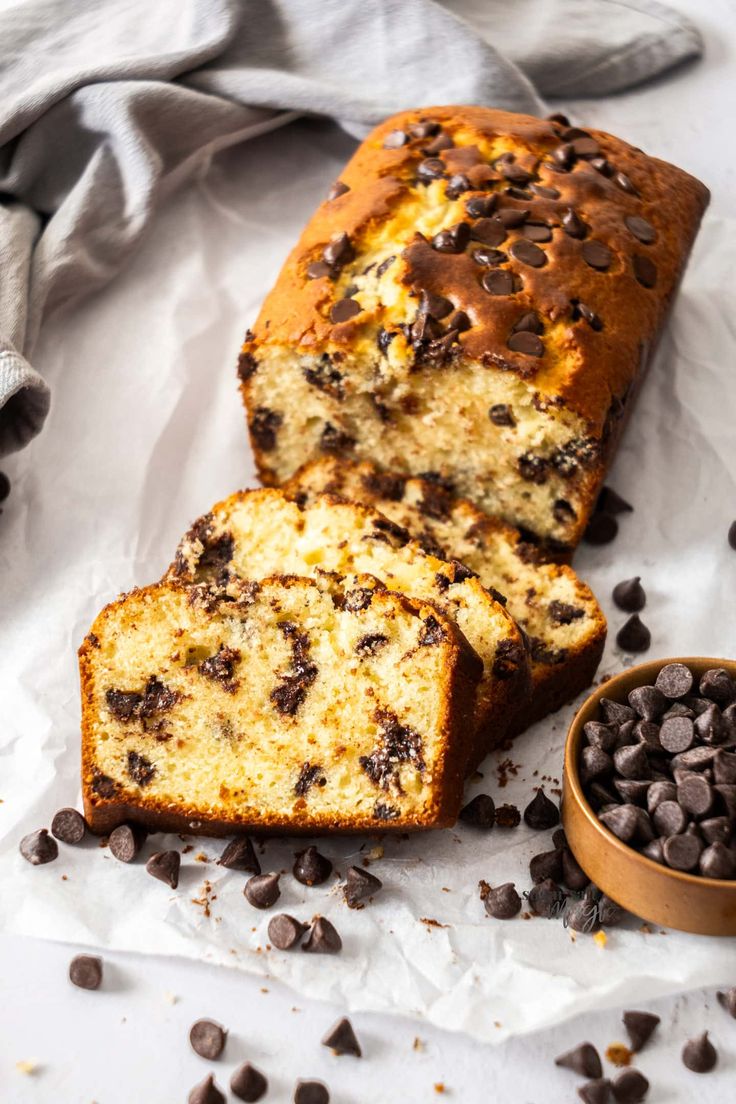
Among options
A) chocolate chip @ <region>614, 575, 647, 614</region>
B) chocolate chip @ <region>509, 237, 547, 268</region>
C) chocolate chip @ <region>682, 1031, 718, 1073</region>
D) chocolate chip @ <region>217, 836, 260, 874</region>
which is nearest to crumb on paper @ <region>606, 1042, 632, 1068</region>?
chocolate chip @ <region>682, 1031, 718, 1073</region>

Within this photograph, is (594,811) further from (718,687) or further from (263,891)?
(263,891)

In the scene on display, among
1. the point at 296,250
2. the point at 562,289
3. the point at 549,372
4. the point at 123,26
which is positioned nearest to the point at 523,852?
the point at 549,372

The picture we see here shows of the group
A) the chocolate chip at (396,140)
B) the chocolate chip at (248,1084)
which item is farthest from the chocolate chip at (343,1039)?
the chocolate chip at (396,140)

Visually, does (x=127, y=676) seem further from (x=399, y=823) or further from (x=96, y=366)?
(x=96, y=366)

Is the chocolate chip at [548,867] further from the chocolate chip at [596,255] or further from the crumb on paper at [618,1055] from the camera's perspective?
→ the chocolate chip at [596,255]

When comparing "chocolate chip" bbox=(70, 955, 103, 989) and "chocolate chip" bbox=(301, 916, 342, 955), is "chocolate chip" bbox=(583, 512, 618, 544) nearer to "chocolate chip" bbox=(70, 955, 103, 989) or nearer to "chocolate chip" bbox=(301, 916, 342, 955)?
"chocolate chip" bbox=(301, 916, 342, 955)

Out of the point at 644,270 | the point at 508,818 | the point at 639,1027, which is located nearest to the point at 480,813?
the point at 508,818

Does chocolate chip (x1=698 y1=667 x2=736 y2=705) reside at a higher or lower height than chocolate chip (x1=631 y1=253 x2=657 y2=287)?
lower
